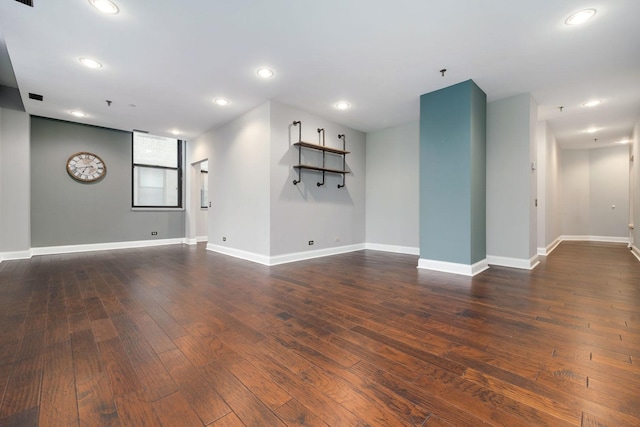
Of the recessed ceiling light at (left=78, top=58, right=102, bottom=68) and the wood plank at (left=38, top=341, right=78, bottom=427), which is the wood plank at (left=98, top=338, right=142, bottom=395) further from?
the recessed ceiling light at (left=78, top=58, right=102, bottom=68)

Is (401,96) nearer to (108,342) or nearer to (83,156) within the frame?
(108,342)

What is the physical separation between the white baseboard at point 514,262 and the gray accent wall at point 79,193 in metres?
7.08

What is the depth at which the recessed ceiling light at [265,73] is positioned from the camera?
11.1 ft

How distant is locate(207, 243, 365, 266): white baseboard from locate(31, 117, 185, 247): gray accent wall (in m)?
2.15

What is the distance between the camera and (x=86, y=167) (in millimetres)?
5840

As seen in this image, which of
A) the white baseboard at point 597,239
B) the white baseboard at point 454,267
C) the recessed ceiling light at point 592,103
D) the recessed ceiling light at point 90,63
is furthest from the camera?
the white baseboard at point 597,239

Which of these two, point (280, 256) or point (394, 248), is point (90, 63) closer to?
point (280, 256)

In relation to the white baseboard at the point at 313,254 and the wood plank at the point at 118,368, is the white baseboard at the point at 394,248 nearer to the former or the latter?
the white baseboard at the point at 313,254

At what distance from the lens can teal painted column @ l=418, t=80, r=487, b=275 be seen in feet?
12.3

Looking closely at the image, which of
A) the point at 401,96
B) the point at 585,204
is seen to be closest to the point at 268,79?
the point at 401,96

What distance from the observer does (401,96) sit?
4.22 meters

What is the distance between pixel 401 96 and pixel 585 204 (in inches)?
286

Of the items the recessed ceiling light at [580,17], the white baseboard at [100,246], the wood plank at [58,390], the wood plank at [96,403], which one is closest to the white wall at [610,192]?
the recessed ceiling light at [580,17]

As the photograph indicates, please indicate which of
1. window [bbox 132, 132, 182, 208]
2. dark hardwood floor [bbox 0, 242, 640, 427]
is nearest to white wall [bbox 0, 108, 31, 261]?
window [bbox 132, 132, 182, 208]
